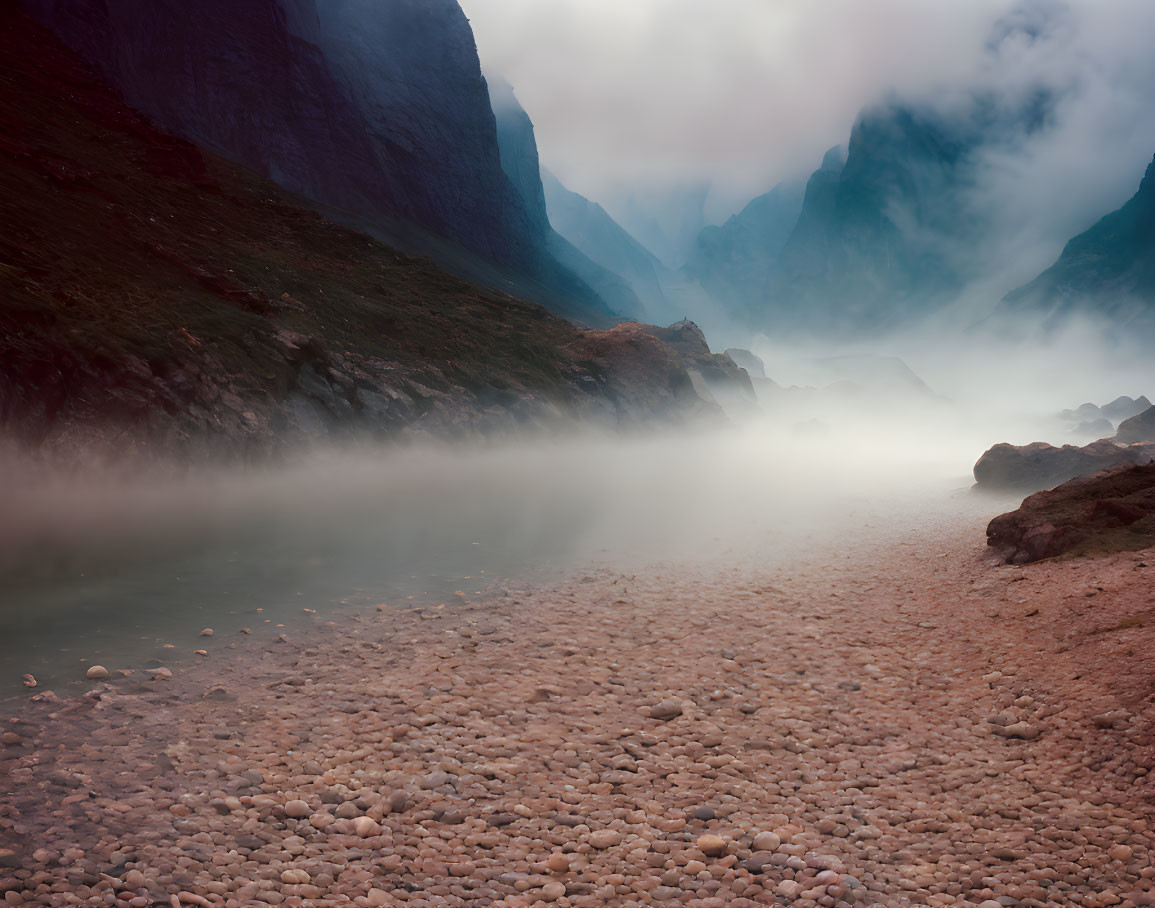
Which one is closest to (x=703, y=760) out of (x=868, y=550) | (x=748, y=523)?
(x=868, y=550)

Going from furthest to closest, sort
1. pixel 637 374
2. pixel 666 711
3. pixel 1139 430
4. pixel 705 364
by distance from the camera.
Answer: pixel 705 364 → pixel 637 374 → pixel 1139 430 → pixel 666 711

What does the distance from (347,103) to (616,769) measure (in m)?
150

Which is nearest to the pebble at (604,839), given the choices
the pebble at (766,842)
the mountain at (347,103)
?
the pebble at (766,842)

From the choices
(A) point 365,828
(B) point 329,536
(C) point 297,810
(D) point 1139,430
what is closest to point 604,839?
(A) point 365,828

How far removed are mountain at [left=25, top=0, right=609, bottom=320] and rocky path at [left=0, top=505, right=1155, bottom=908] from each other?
4409 inches

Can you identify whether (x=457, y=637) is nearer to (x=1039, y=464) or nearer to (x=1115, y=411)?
(x=1039, y=464)

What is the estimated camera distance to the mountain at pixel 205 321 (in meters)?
25.7

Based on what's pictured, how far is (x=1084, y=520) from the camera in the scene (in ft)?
59.5

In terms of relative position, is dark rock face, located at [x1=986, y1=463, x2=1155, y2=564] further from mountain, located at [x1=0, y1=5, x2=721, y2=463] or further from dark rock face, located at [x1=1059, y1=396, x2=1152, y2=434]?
dark rock face, located at [x1=1059, y1=396, x2=1152, y2=434]

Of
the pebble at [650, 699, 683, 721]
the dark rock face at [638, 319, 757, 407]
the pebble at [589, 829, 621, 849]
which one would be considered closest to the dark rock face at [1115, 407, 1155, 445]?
the dark rock face at [638, 319, 757, 407]

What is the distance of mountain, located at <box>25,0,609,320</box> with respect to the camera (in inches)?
3885

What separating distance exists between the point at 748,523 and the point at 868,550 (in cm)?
648

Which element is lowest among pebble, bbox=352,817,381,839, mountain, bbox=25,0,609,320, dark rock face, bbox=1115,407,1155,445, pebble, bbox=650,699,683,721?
pebble, bbox=352,817,381,839

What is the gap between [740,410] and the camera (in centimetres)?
12138
